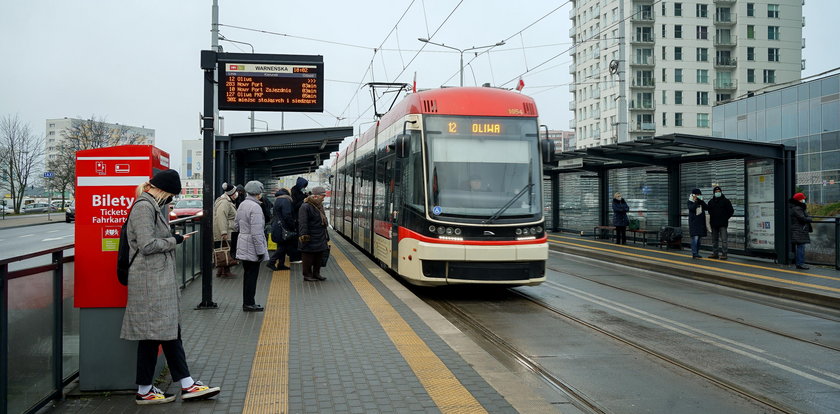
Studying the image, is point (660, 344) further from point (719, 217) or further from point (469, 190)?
point (719, 217)

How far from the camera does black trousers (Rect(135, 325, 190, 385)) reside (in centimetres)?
496

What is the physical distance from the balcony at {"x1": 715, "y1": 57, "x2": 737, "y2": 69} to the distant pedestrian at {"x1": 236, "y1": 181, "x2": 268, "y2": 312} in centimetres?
7775

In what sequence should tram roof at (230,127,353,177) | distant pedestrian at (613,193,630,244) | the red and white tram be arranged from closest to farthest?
the red and white tram
tram roof at (230,127,353,177)
distant pedestrian at (613,193,630,244)

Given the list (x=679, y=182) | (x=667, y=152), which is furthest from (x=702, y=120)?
(x=667, y=152)

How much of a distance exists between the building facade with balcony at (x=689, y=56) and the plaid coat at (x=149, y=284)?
72996mm

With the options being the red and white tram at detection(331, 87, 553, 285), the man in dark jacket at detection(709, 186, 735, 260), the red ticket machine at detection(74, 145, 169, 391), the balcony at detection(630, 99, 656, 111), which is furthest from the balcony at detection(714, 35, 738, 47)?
the red ticket machine at detection(74, 145, 169, 391)

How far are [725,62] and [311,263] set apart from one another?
75.8 metres

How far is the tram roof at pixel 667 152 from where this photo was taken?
1548 cm

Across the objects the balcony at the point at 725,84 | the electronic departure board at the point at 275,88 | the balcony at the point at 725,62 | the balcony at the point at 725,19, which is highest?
the balcony at the point at 725,19

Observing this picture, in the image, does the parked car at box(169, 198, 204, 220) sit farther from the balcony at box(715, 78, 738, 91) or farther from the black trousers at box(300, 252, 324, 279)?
the balcony at box(715, 78, 738, 91)

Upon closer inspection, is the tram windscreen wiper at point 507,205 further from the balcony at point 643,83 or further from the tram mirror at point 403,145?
the balcony at point 643,83

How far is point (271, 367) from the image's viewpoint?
592cm

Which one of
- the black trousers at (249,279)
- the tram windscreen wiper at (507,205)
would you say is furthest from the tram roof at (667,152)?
the black trousers at (249,279)

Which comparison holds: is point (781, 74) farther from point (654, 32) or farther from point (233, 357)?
point (233, 357)
